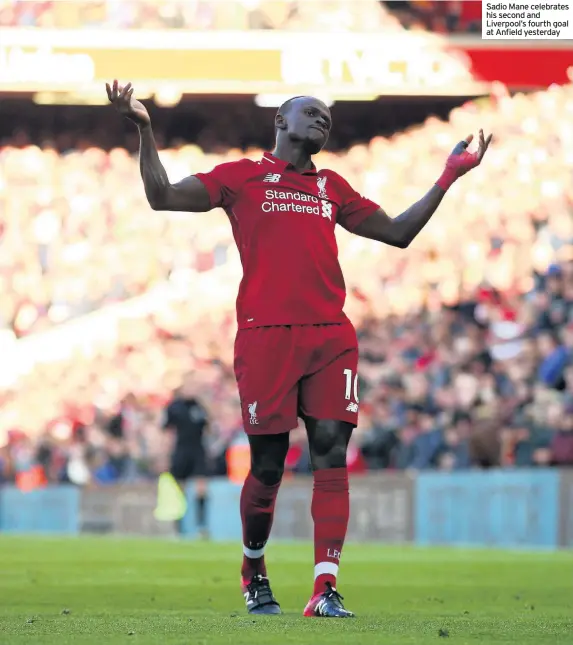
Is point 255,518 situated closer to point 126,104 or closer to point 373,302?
Answer: point 126,104

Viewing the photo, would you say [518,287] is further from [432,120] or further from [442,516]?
[432,120]

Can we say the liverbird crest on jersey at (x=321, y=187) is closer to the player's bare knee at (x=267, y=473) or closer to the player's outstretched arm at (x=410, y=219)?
the player's outstretched arm at (x=410, y=219)

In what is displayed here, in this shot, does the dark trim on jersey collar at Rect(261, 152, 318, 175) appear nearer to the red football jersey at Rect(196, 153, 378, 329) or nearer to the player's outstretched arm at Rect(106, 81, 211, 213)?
the red football jersey at Rect(196, 153, 378, 329)

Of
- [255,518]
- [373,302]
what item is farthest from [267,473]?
[373,302]

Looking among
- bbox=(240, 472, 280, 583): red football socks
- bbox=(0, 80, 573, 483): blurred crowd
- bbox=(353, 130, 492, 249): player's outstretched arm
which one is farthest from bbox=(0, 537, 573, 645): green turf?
bbox=(0, 80, 573, 483): blurred crowd

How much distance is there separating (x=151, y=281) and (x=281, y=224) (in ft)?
68.1

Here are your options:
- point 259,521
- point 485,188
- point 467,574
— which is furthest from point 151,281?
point 259,521

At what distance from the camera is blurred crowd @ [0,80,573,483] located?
1800 cm

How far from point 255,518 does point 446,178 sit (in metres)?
1.53

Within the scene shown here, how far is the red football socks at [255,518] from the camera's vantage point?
6.27 meters

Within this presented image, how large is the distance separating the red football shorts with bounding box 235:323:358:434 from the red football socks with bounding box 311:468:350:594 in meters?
0.22

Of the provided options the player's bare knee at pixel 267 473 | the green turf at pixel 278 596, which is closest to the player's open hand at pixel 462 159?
the player's bare knee at pixel 267 473

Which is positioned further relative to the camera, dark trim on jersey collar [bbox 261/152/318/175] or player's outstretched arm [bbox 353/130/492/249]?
player's outstretched arm [bbox 353/130/492/249]

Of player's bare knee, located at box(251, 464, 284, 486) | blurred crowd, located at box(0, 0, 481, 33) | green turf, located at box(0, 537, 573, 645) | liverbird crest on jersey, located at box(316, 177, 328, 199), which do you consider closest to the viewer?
green turf, located at box(0, 537, 573, 645)
